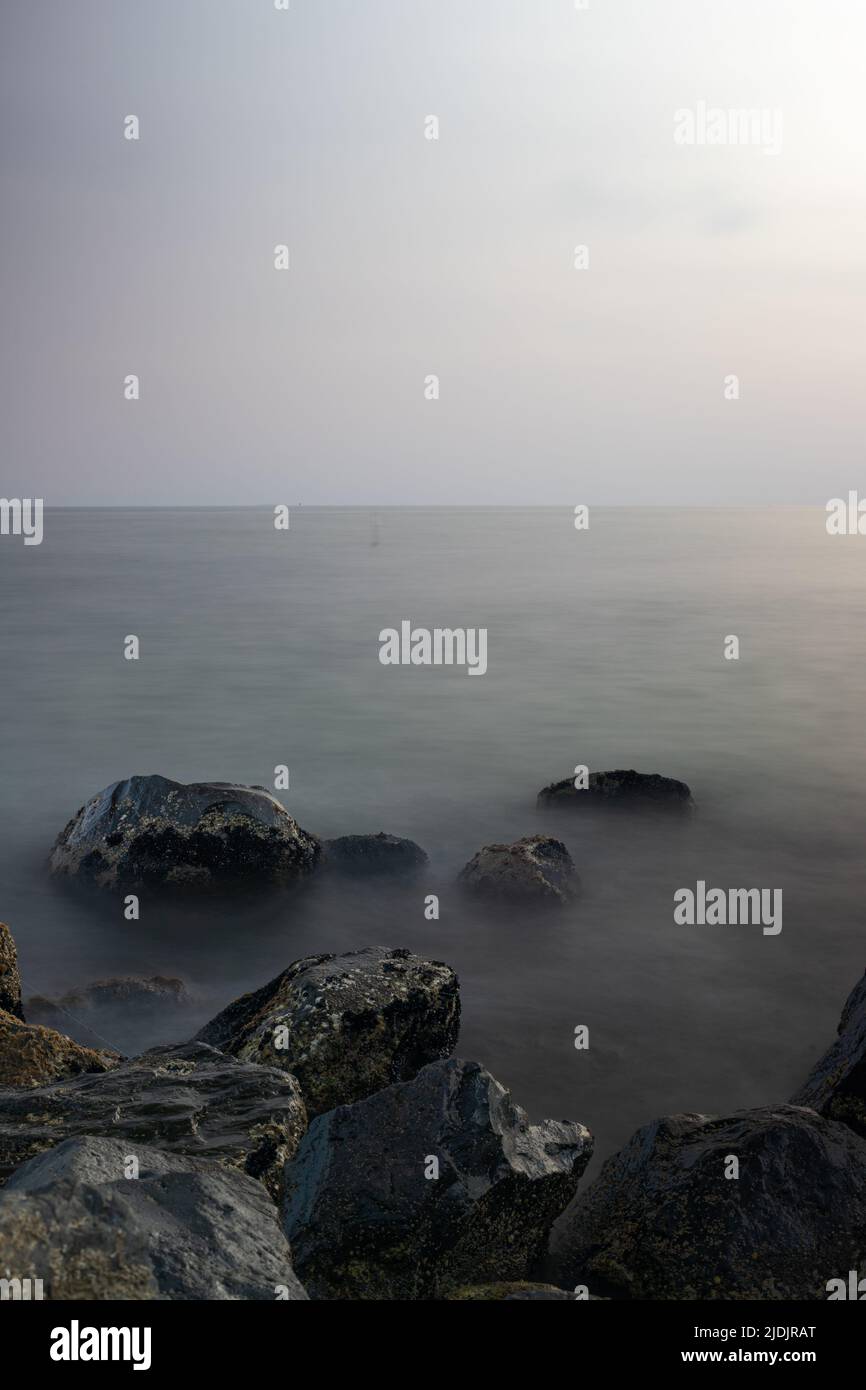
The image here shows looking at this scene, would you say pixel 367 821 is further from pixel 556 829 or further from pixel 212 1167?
pixel 212 1167

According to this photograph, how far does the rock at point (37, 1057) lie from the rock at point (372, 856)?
5.75m

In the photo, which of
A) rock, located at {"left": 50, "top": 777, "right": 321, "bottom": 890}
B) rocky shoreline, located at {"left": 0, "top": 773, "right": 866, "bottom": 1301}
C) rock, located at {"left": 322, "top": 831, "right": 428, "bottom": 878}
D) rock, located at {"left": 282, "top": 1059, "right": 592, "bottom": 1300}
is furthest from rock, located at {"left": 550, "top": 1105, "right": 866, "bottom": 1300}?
rock, located at {"left": 322, "top": 831, "right": 428, "bottom": 878}

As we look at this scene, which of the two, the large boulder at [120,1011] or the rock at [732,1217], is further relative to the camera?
the large boulder at [120,1011]

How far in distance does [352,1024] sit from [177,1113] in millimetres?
1725

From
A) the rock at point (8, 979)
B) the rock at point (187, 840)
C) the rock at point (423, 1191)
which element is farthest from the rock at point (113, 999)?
the rock at point (423, 1191)

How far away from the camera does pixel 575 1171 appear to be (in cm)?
597

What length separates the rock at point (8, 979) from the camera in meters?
A: 7.88

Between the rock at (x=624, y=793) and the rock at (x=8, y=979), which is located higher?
the rock at (x=624, y=793)

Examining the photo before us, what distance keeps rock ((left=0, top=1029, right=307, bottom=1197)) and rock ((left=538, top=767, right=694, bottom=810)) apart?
9903 mm

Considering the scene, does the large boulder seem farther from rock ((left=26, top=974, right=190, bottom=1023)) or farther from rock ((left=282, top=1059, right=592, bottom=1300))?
rock ((left=282, top=1059, right=592, bottom=1300))

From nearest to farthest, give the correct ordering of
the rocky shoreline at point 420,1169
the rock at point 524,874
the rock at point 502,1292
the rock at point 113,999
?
the rock at point 502,1292
the rocky shoreline at point 420,1169
the rock at point 113,999
the rock at point 524,874

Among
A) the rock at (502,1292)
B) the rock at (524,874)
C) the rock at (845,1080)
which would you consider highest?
the rock at (524,874)

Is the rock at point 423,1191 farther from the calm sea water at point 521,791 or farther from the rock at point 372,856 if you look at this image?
the rock at point 372,856
